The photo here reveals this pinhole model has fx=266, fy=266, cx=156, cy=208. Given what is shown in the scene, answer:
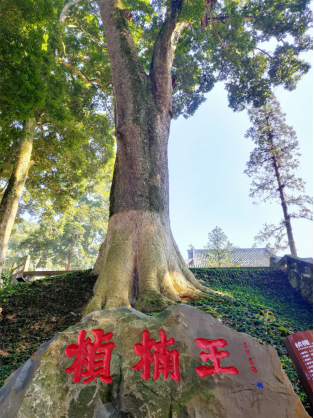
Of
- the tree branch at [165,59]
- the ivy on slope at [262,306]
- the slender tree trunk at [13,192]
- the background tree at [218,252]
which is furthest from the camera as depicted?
the background tree at [218,252]

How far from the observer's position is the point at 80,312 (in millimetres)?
3613

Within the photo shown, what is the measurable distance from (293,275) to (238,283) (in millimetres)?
1242

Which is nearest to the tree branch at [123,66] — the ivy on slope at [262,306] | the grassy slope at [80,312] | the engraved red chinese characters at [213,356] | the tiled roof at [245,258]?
the grassy slope at [80,312]

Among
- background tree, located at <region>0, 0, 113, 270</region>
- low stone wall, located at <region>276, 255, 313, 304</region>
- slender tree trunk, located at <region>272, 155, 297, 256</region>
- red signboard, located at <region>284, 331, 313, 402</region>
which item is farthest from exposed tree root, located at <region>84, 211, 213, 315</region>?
slender tree trunk, located at <region>272, 155, 297, 256</region>

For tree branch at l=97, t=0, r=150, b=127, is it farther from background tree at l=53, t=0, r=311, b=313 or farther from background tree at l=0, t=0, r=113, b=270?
background tree at l=0, t=0, r=113, b=270

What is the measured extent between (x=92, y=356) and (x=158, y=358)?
430 millimetres

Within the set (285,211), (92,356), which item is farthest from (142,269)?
(285,211)

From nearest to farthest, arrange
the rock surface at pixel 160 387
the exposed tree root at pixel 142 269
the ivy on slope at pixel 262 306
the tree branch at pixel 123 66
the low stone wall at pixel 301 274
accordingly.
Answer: the rock surface at pixel 160 387
the ivy on slope at pixel 262 306
the exposed tree root at pixel 142 269
the tree branch at pixel 123 66
the low stone wall at pixel 301 274

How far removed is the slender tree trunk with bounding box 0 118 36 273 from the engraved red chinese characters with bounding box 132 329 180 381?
5.36 m

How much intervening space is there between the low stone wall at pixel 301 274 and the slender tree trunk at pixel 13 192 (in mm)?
6568

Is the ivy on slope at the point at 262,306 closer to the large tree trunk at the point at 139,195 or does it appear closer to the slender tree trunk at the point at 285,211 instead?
the large tree trunk at the point at 139,195

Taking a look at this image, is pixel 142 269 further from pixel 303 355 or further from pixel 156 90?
pixel 156 90

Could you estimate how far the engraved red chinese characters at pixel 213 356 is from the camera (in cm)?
164

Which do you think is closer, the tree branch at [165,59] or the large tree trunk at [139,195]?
the large tree trunk at [139,195]
